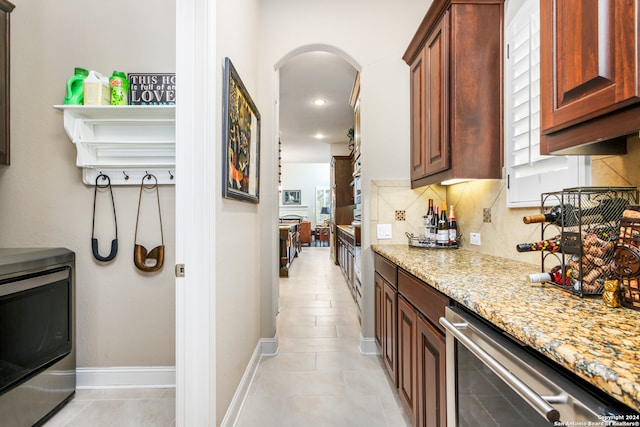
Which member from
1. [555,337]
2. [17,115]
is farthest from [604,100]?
[17,115]

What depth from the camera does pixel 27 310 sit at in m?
1.59

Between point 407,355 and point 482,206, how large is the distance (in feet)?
3.48

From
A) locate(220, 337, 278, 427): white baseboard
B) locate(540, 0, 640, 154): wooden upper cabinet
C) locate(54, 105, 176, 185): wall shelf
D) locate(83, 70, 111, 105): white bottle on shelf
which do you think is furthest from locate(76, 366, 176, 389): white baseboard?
locate(540, 0, 640, 154): wooden upper cabinet

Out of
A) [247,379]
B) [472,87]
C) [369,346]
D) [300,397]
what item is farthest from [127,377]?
[472,87]

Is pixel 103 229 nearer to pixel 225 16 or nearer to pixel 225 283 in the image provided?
pixel 225 283

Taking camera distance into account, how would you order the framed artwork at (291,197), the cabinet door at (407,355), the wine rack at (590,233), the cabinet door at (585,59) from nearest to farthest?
the cabinet door at (585,59) → the wine rack at (590,233) → the cabinet door at (407,355) → the framed artwork at (291,197)

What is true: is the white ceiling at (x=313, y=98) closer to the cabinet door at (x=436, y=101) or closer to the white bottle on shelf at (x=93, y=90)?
the cabinet door at (x=436, y=101)

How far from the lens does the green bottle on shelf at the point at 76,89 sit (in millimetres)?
1946

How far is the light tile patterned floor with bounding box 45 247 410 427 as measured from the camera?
175 centimetres

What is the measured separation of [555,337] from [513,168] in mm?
1281

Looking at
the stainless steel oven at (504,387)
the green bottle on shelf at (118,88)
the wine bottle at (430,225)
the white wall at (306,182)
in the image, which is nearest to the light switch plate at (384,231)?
the wine bottle at (430,225)

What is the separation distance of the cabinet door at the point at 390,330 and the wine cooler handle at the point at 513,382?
0.92 metres

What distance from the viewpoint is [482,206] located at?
76.7 inches

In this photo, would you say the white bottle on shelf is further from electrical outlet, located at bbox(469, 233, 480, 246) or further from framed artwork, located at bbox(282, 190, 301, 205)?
framed artwork, located at bbox(282, 190, 301, 205)
